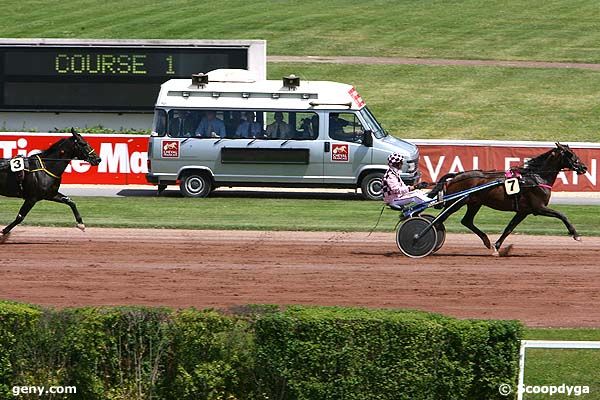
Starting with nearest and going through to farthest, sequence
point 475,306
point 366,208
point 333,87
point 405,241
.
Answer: point 475,306, point 405,241, point 366,208, point 333,87

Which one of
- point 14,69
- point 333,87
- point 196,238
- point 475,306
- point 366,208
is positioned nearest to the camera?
point 475,306

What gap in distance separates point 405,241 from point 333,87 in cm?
837

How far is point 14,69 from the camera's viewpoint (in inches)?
1152

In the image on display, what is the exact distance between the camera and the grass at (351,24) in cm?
4356

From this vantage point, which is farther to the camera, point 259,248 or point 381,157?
point 381,157

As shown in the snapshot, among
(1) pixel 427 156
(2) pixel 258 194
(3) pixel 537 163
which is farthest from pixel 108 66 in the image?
(3) pixel 537 163

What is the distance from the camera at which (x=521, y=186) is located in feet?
58.3

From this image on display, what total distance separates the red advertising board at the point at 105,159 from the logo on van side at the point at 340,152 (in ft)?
14.4

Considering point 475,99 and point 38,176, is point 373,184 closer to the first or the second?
point 38,176

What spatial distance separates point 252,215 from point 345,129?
11.8 ft

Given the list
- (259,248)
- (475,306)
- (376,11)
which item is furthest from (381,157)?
(376,11)

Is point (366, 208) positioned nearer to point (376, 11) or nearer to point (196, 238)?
point (196, 238)

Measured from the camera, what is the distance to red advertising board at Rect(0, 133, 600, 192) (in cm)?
2648

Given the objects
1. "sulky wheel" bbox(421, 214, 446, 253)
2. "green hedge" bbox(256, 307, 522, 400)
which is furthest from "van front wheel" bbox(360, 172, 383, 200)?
"green hedge" bbox(256, 307, 522, 400)
